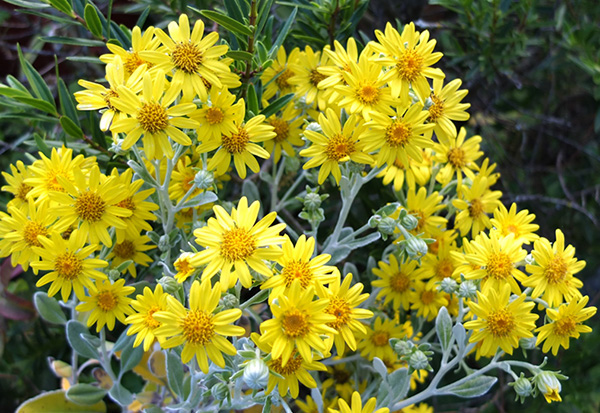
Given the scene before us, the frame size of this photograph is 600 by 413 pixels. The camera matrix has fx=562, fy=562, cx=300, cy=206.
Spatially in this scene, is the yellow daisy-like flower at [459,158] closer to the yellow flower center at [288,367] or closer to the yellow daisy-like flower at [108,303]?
the yellow flower center at [288,367]

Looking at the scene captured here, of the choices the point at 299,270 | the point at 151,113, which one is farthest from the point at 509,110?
the point at 151,113

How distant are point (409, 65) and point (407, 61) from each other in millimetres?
11

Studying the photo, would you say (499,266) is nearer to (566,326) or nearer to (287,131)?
A: (566,326)

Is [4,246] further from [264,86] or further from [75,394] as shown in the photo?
[264,86]

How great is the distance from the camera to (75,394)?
1558 mm

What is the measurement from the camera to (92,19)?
4.71 ft

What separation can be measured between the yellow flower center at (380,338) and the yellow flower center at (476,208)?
16.3 inches

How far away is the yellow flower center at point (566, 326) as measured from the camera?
1337 millimetres

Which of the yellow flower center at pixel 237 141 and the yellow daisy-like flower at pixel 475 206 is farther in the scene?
the yellow daisy-like flower at pixel 475 206

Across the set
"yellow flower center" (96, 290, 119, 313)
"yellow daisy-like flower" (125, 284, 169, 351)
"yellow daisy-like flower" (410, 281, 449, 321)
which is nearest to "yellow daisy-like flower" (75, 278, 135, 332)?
"yellow flower center" (96, 290, 119, 313)

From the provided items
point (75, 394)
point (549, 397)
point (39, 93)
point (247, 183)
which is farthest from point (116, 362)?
point (549, 397)

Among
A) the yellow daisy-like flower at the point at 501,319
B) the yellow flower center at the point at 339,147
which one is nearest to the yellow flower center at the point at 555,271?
the yellow daisy-like flower at the point at 501,319

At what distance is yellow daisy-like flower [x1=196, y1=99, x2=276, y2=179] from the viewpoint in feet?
4.25

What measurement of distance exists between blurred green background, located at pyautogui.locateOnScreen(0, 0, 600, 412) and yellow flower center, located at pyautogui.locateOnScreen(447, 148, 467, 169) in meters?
0.34
